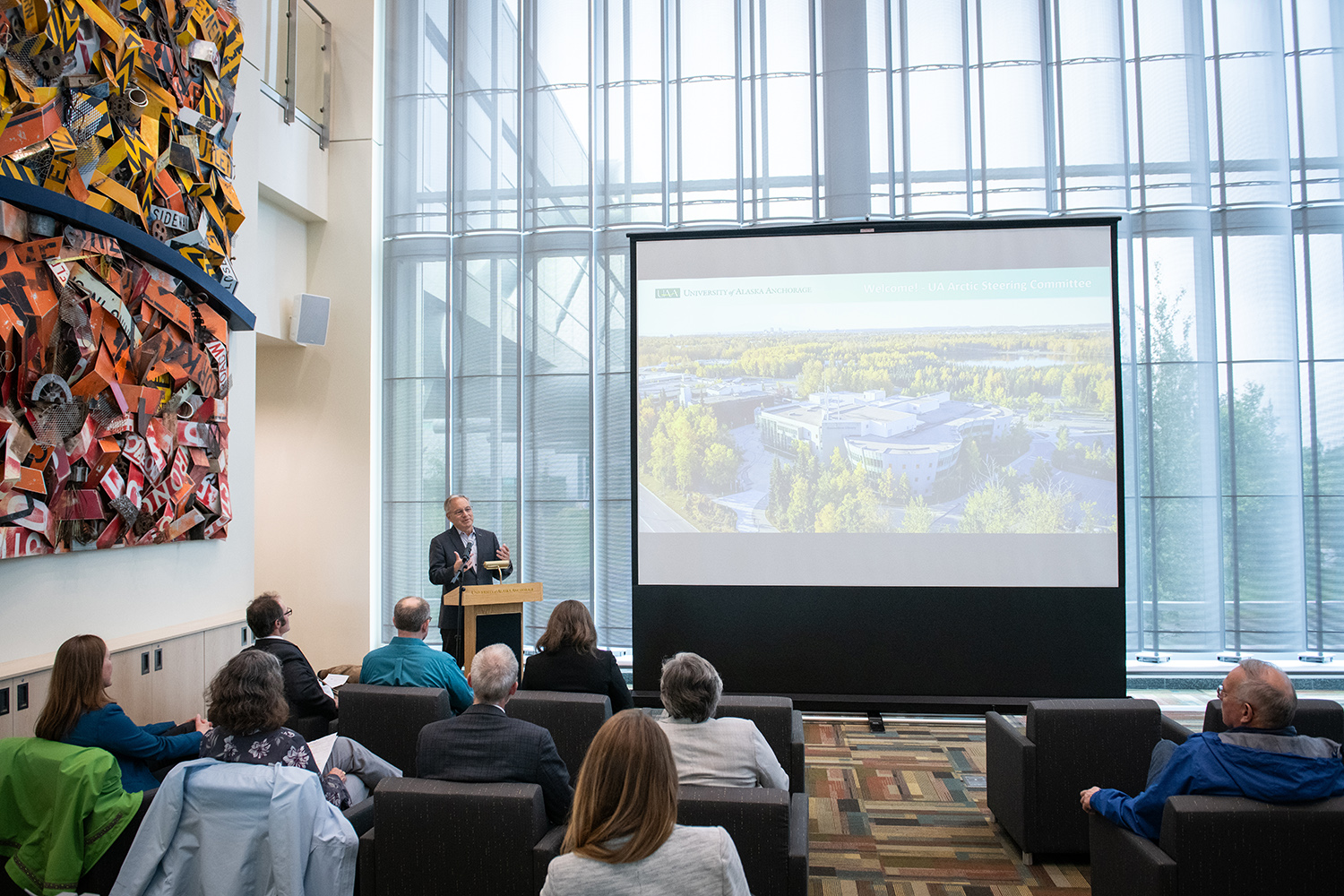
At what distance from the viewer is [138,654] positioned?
A: 4051 millimetres

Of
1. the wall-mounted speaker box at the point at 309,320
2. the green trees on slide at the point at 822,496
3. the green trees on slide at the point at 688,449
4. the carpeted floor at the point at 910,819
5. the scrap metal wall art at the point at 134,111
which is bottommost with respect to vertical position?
the carpeted floor at the point at 910,819

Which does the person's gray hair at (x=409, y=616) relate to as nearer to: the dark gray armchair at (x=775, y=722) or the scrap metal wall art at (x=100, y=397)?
the dark gray armchair at (x=775, y=722)

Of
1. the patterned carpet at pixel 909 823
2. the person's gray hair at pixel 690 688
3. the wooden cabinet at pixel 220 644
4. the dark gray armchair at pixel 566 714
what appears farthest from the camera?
the wooden cabinet at pixel 220 644

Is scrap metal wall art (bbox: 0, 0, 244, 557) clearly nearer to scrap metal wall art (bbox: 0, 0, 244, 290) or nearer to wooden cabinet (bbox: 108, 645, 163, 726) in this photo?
scrap metal wall art (bbox: 0, 0, 244, 290)

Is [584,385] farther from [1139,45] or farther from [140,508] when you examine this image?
[1139,45]

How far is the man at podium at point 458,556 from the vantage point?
5074 mm

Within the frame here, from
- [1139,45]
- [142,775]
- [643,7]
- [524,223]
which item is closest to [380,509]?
[524,223]

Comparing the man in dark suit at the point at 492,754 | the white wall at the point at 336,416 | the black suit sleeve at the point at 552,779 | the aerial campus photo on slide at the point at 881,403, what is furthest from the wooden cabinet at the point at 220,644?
the black suit sleeve at the point at 552,779

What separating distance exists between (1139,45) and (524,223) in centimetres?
472

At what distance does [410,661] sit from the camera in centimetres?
345

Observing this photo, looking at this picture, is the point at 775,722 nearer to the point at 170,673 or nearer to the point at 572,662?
the point at 572,662

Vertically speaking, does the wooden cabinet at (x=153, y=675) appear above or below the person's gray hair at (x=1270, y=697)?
below

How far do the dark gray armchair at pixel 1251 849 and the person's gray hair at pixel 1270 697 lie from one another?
0.71 feet

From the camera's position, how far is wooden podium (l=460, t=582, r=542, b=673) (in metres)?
4.83
